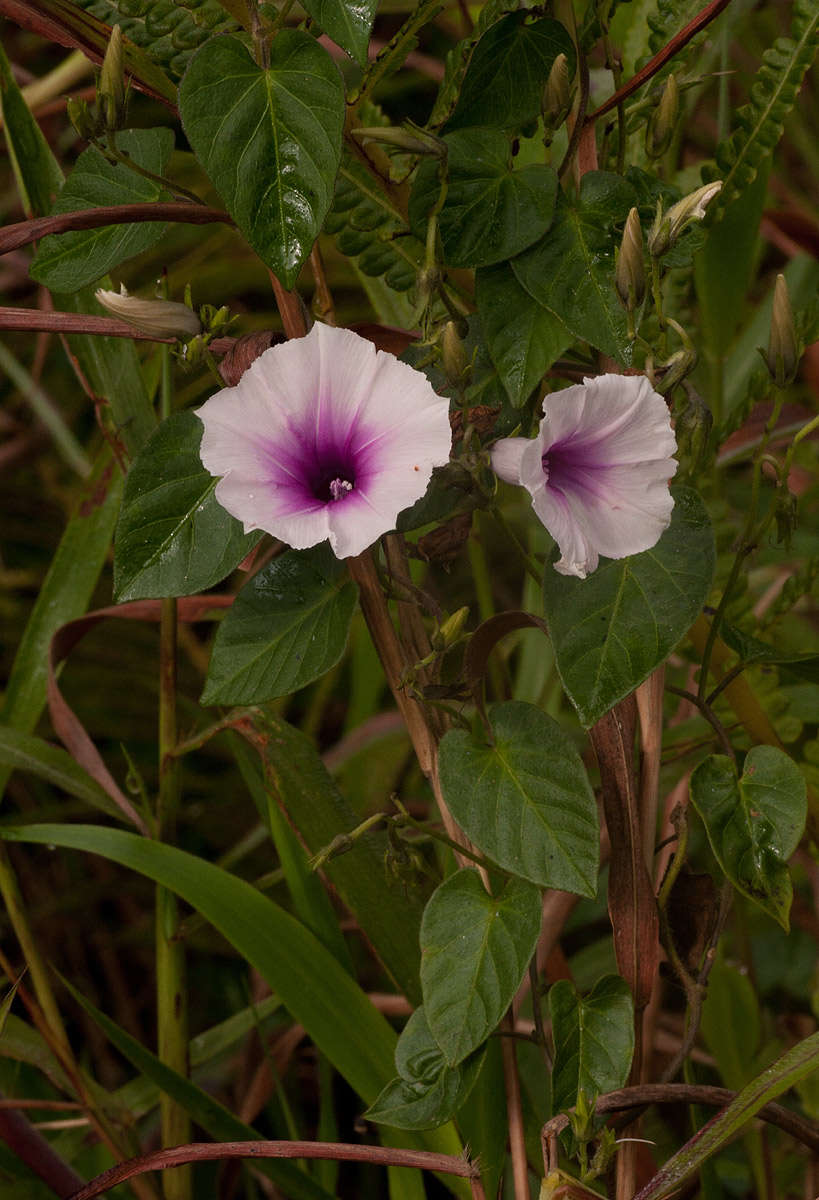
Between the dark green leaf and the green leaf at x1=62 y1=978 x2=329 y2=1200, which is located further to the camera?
the green leaf at x1=62 y1=978 x2=329 y2=1200

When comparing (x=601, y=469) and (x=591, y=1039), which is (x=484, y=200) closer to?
(x=601, y=469)

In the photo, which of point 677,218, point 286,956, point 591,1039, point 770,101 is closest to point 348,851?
point 286,956

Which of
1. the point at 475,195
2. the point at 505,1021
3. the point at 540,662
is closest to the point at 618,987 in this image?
the point at 505,1021

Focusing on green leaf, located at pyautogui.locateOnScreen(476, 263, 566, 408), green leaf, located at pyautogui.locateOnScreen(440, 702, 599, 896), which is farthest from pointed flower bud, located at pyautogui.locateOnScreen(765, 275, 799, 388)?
green leaf, located at pyautogui.locateOnScreen(440, 702, 599, 896)

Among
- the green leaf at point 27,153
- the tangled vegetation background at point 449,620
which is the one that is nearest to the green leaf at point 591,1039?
the tangled vegetation background at point 449,620

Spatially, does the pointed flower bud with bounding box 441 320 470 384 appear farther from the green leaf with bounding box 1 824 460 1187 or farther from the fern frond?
the green leaf with bounding box 1 824 460 1187
